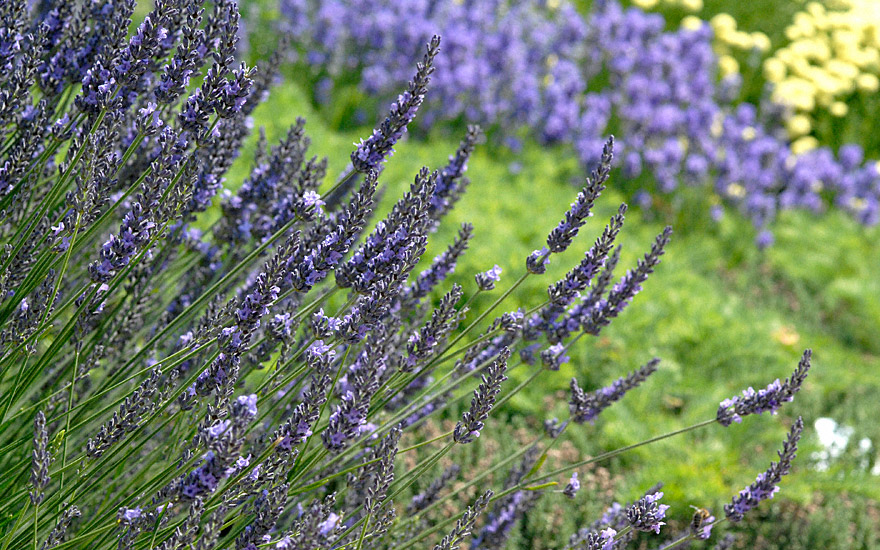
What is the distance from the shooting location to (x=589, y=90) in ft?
23.8

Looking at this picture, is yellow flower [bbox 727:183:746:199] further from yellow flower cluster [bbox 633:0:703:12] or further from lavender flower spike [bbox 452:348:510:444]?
lavender flower spike [bbox 452:348:510:444]

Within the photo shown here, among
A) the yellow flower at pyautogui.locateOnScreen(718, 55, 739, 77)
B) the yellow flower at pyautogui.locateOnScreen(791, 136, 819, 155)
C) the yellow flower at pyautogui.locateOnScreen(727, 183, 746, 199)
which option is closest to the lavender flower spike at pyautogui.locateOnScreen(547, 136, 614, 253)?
the yellow flower at pyautogui.locateOnScreen(727, 183, 746, 199)

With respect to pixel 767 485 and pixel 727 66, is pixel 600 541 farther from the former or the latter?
pixel 727 66

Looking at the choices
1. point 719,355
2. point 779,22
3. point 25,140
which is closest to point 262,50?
point 719,355

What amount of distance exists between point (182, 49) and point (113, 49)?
0.43ft

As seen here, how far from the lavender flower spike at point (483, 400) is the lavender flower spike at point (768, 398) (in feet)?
1.79

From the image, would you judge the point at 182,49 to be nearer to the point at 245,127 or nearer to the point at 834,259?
the point at 245,127

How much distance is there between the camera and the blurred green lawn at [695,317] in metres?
3.20

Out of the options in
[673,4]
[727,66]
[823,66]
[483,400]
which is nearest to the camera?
[483,400]

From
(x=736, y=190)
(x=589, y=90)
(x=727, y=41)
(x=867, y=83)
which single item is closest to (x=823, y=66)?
(x=867, y=83)

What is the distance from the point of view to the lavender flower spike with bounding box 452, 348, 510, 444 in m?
1.41

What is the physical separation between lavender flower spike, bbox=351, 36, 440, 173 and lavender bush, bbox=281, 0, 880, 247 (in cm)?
434

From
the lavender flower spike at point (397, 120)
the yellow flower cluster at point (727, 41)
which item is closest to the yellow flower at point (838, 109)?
the yellow flower cluster at point (727, 41)

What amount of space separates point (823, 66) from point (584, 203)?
7.95m
